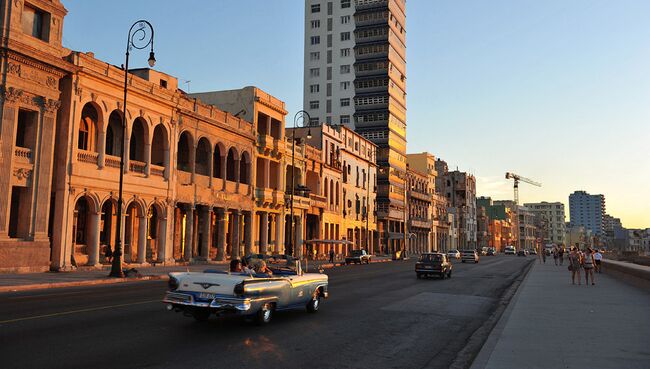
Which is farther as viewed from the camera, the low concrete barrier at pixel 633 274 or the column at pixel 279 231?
the column at pixel 279 231

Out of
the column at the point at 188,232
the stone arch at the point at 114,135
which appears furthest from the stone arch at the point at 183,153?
the stone arch at the point at 114,135

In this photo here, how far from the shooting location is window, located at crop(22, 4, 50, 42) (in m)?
28.5

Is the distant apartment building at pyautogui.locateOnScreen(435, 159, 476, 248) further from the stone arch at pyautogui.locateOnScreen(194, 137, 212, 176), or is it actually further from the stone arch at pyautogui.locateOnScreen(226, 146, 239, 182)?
the stone arch at pyautogui.locateOnScreen(194, 137, 212, 176)

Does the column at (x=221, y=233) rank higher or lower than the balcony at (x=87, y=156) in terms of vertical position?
lower

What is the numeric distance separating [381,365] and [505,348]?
2.21 metres

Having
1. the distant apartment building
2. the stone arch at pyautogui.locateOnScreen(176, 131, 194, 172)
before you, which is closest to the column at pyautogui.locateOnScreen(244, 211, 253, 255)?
the stone arch at pyautogui.locateOnScreen(176, 131, 194, 172)

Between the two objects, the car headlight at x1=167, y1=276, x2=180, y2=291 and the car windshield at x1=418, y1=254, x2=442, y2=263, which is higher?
the car windshield at x1=418, y1=254, x2=442, y2=263

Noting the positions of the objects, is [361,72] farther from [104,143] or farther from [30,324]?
[30,324]

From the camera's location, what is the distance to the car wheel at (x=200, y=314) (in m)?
10.8

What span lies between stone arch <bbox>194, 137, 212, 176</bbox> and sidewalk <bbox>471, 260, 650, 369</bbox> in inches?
1216

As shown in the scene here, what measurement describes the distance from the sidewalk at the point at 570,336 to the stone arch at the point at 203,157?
30889 mm

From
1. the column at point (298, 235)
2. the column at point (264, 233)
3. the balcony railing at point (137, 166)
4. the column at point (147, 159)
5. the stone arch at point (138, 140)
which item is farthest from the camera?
the column at point (298, 235)

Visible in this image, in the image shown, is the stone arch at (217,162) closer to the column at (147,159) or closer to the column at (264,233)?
the column at (264,233)

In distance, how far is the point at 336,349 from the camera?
941 centimetres
